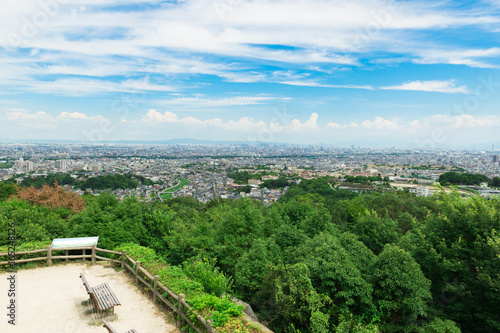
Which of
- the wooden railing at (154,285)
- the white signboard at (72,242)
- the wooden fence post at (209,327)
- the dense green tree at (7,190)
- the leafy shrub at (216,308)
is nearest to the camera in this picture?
the wooden fence post at (209,327)

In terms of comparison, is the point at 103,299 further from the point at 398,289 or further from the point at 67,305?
the point at 398,289

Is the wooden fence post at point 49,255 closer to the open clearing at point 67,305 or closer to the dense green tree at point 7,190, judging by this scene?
the open clearing at point 67,305

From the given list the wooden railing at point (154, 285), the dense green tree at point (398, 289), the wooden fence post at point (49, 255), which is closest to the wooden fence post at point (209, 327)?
the wooden railing at point (154, 285)

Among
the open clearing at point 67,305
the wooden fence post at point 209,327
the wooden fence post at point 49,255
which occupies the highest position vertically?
the wooden fence post at point 209,327

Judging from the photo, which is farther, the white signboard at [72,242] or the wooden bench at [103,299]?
the white signboard at [72,242]

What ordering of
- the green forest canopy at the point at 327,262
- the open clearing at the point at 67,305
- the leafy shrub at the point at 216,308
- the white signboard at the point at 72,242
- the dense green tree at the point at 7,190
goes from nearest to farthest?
the leafy shrub at the point at 216,308 → the open clearing at the point at 67,305 → the green forest canopy at the point at 327,262 → the white signboard at the point at 72,242 → the dense green tree at the point at 7,190

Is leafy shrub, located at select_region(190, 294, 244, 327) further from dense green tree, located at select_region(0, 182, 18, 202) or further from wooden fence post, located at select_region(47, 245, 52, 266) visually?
dense green tree, located at select_region(0, 182, 18, 202)

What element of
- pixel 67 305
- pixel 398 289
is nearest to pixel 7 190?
pixel 67 305

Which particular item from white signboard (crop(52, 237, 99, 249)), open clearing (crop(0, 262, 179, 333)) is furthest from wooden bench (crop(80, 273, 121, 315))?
white signboard (crop(52, 237, 99, 249))
